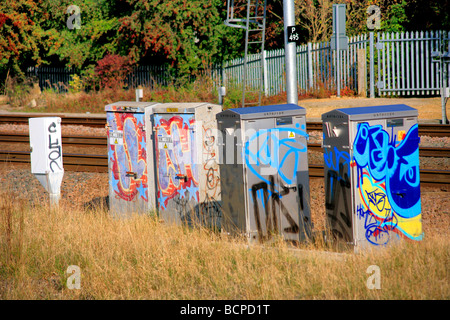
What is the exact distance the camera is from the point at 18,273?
5.84 m

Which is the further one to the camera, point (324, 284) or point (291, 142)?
point (291, 142)

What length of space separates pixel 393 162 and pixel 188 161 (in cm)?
276

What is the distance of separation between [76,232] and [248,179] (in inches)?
89.3

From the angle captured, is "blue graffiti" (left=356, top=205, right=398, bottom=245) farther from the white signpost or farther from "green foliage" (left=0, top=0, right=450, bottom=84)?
"green foliage" (left=0, top=0, right=450, bottom=84)

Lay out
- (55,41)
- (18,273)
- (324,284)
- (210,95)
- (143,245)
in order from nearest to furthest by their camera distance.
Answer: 1. (324,284)
2. (18,273)
3. (143,245)
4. (210,95)
5. (55,41)

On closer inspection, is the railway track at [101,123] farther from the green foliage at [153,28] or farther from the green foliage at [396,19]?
the green foliage at [396,19]

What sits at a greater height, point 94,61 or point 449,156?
point 94,61

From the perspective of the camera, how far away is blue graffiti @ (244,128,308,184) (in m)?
6.57

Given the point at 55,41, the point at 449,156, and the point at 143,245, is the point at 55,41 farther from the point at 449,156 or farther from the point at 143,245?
the point at 143,245

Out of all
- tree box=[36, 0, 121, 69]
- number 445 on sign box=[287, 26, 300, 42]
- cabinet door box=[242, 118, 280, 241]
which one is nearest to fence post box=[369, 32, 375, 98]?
number 445 on sign box=[287, 26, 300, 42]

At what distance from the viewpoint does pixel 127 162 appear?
8.34 metres

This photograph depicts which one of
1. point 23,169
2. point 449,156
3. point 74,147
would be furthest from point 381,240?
point 74,147

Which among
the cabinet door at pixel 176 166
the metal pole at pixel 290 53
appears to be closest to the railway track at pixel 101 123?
the metal pole at pixel 290 53

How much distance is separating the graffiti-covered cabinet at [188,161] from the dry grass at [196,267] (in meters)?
0.76
